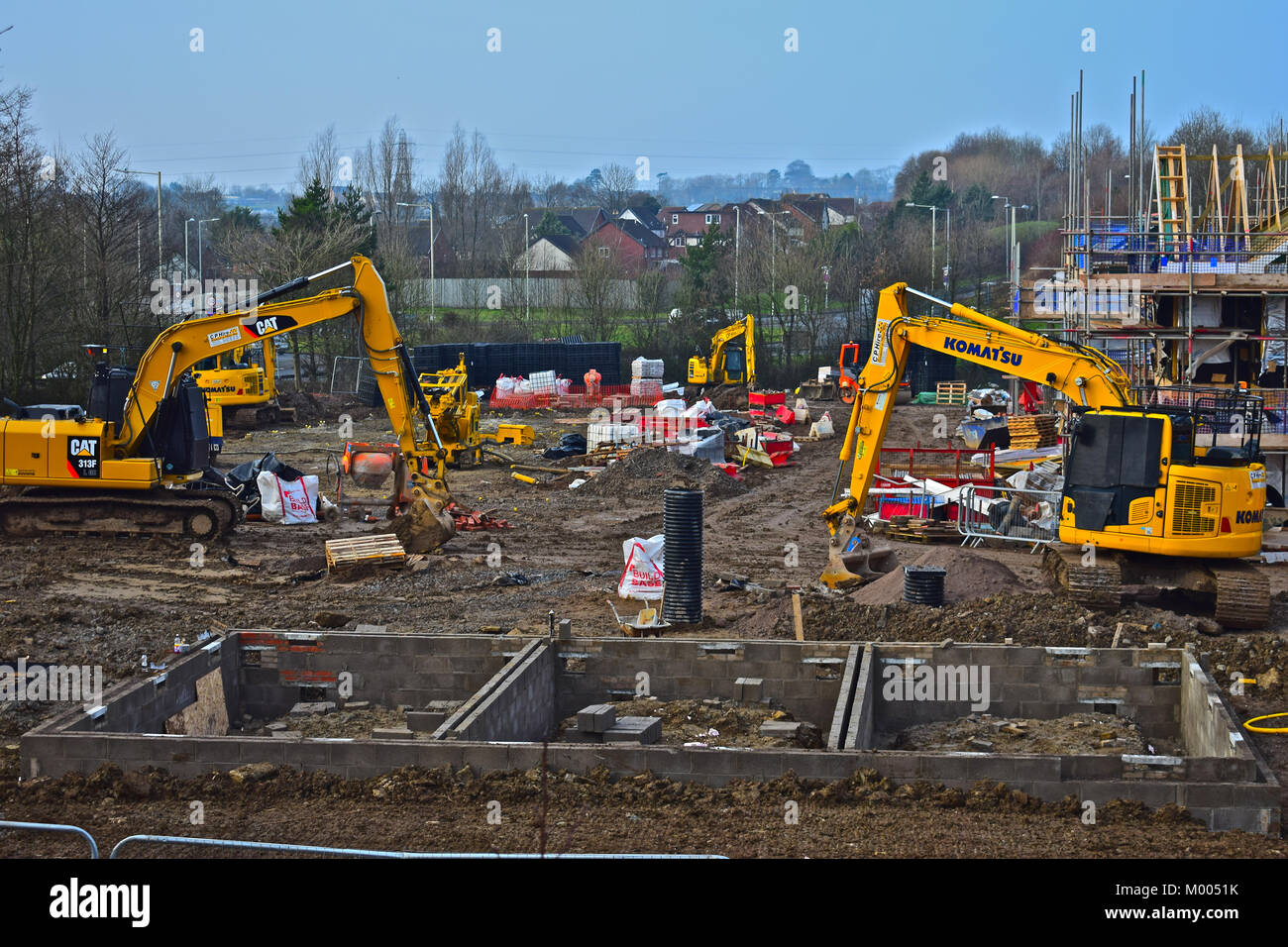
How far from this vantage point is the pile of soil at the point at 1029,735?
1191 cm

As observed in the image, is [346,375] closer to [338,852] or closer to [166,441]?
[166,441]

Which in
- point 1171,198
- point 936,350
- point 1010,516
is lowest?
→ point 1010,516

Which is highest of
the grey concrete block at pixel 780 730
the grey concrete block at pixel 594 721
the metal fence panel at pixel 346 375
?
the metal fence panel at pixel 346 375

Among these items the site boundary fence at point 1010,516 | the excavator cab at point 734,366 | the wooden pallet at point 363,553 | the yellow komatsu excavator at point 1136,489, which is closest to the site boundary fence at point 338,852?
the yellow komatsu excavator at point 1136,489

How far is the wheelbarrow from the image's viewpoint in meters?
15.7

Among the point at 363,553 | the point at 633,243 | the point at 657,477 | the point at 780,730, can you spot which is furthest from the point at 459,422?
the point at 633,243

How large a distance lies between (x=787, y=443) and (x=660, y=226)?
8912cm

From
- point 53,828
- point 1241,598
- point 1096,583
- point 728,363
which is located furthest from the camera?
point 728,363

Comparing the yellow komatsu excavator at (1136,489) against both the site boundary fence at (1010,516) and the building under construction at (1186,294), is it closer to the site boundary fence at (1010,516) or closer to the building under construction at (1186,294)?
the site boundary fence at (1010,516)

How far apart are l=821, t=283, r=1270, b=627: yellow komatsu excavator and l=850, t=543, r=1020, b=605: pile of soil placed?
765 mm

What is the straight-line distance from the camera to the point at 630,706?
1325 cm

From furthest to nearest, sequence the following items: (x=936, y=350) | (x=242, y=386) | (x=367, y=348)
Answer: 1. (x=242, y=386)
2. (x=367, y=348)
3. (x=936, y=350)

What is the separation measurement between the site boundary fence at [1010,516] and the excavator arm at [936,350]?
3166 millimetres

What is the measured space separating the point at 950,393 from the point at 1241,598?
3183 cm
